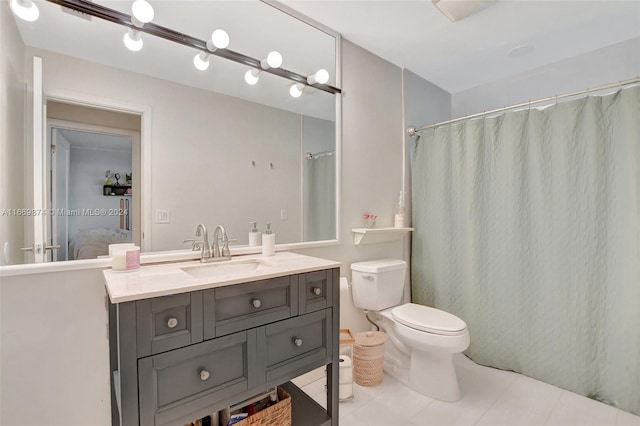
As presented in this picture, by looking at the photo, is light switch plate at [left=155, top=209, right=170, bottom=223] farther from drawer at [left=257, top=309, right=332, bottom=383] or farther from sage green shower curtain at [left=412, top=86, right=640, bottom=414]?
sage green shower curtain at [left=412, top=86, right=640, bottom=414]

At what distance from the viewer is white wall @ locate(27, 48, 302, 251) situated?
1.25 meters

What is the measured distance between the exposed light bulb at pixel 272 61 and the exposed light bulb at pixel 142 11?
57cm

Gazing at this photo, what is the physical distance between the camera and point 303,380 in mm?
1851

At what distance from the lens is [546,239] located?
1.85m

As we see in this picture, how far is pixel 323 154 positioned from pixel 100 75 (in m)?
1.22

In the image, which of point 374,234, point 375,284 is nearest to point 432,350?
point 375,284

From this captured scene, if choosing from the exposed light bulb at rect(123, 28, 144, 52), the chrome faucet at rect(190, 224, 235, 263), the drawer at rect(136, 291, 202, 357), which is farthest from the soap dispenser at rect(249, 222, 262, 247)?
the exposed light bulb at rect(123, 28, 144, 52)

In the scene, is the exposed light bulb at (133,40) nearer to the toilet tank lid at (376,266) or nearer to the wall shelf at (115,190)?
the wall shelf at (115,190)

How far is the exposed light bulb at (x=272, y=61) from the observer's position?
5.38 feet

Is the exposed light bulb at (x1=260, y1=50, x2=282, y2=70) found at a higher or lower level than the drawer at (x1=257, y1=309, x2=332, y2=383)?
higher

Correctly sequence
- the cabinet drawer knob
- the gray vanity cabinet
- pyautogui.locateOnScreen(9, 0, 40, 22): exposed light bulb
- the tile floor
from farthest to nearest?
the tile floor
pyautogui.locateOnScreen(9, 0, 40, 22): exposed light bulb
the cabinet drawer knob
the gray vanity cabinet

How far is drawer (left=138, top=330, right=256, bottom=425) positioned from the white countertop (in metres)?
0.20

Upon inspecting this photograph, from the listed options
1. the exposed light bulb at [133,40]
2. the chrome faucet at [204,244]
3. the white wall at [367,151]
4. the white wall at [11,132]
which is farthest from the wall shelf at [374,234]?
the white wall at [11,132]

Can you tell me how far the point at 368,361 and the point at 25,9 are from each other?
2.33 meters
